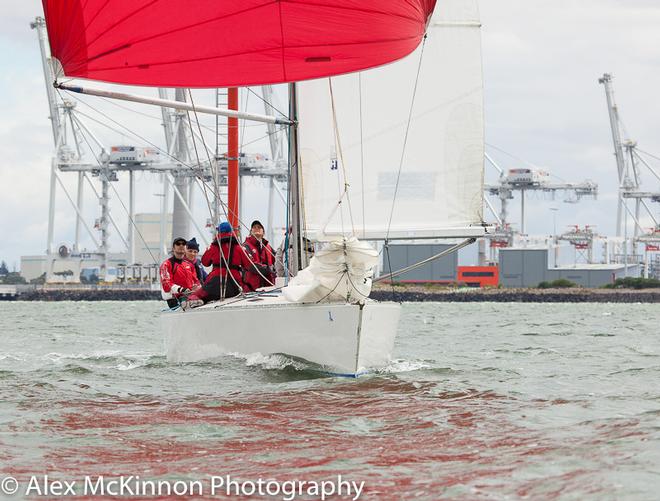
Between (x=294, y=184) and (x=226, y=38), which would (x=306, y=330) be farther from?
(x=226, y=38)

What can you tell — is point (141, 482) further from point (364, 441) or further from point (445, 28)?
point (445, 28)

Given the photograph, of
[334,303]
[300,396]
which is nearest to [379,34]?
[334,303]

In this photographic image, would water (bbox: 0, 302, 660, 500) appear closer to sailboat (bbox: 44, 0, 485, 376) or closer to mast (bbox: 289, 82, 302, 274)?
sailboat (bbox: 44, 0, 485, 376)

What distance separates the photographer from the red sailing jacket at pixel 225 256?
1065cm

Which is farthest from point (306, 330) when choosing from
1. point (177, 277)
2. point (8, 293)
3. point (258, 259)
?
point (8, 293)

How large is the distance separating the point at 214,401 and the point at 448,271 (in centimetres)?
7569

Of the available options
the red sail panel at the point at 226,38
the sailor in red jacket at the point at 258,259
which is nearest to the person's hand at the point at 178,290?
the sailor in red jacket at the point at 258,259

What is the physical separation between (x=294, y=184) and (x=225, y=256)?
987 mm

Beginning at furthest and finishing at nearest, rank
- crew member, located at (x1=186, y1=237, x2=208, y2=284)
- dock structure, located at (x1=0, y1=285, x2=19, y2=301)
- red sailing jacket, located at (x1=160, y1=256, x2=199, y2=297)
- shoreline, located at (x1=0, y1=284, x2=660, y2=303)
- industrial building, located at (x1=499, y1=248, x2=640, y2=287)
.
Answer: industrial building, located at (x1=499, y1=248, x2=640, y2=287), dock structure, located at (x1=0, y1=285, x2=19, y2=301), shoreline, located at (x1=0, y1=284, x2=660, y2=303), crew member, located at (x1=186, y1=237, x2=208, y2=284), red sailing jacket, located at (x1=160, y1=256, x2=199, y2=297)

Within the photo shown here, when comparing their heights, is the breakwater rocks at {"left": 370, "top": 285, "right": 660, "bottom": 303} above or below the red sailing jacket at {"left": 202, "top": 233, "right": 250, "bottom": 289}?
below

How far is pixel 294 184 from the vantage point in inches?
433

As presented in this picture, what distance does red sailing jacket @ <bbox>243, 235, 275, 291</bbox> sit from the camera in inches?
437

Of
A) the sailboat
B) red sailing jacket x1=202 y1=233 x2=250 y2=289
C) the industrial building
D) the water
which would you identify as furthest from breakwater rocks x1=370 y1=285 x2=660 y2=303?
the water

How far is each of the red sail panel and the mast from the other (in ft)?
5.21
